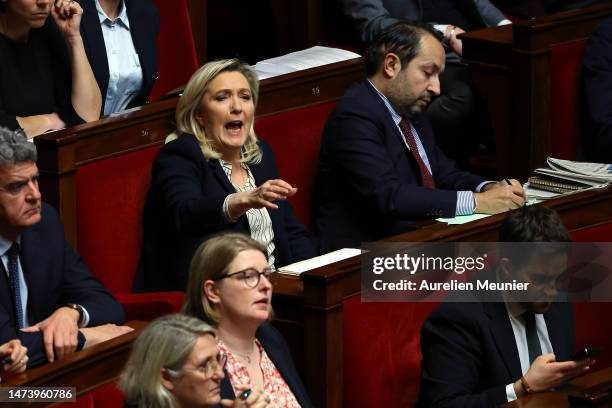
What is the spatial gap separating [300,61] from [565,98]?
355mm

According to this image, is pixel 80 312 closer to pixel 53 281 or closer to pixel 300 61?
pixel 53 281

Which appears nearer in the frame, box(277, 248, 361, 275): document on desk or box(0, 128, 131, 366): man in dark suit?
box(0, 128, 131, 366): man in dark suit

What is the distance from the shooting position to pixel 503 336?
1164 millimetres

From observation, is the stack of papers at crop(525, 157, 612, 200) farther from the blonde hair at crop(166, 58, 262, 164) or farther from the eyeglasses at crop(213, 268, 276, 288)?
the eyeglasses at crop(213, 268, 276, 288)

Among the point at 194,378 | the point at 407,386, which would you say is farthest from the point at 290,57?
the point at 194,378

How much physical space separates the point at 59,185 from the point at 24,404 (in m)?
0.41

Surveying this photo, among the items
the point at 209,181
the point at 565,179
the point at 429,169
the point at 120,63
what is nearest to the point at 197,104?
the point at 209,181

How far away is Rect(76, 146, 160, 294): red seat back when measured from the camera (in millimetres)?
1382

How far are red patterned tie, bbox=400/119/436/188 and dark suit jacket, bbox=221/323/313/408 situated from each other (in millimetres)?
451

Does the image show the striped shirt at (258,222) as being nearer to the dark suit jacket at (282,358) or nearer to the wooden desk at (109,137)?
the wooden desk at (109,137)

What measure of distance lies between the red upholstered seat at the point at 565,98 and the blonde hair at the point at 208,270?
77 centimetres

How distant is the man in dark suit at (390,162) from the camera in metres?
1.51

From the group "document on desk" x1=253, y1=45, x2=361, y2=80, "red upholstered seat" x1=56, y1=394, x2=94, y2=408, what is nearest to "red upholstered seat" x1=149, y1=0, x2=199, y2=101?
"document on desk" x1=253, y1=45, x2=361, y2=80

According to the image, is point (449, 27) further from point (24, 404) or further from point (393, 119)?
point (24, 404)
